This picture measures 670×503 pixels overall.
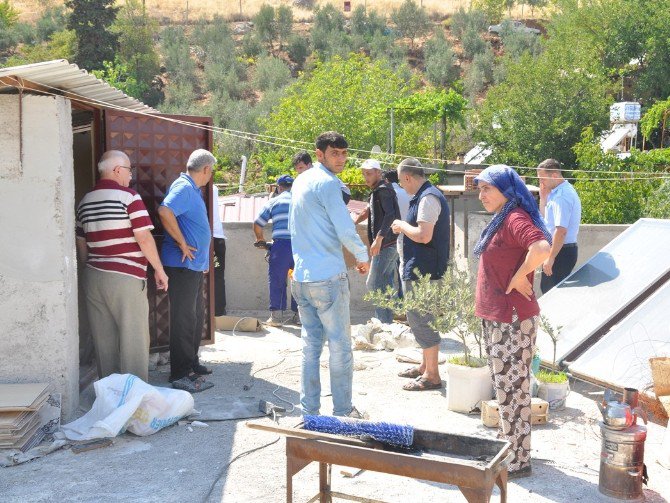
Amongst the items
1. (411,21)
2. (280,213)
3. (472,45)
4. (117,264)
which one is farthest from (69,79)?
(411,21)

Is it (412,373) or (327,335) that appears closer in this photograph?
(327,335)

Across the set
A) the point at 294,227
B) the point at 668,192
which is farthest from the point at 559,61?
the point at 294,227

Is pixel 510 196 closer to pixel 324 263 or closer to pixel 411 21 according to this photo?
pixel 324 263

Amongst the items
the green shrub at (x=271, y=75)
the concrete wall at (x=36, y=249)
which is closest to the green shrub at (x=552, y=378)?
the concrete wall at (x=36, y=249)

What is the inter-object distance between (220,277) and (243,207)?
8.86 feet

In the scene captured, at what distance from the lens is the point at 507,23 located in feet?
142

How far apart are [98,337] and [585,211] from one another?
8.22 meters

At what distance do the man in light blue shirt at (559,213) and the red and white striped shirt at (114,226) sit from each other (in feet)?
11.5

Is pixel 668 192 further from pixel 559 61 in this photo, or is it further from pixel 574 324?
pixel 559 61

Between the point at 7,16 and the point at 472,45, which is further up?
the point at 7,16

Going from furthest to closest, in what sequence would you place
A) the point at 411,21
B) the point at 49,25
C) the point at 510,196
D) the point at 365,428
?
the point at 411,21 → the point at 49,25 → the point at 510,196 → the point at 365,428

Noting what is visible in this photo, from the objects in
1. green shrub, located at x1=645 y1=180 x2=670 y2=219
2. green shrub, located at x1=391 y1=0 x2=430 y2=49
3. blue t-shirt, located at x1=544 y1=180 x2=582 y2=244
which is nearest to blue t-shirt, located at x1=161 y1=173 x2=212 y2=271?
blue t-shirt, located at x1=544 y1=180 x2=582 y2=244

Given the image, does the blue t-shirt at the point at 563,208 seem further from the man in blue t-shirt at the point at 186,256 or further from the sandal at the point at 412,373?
the man in blue t-shirt at the point at 186,256

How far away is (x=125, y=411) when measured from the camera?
16.4ft
